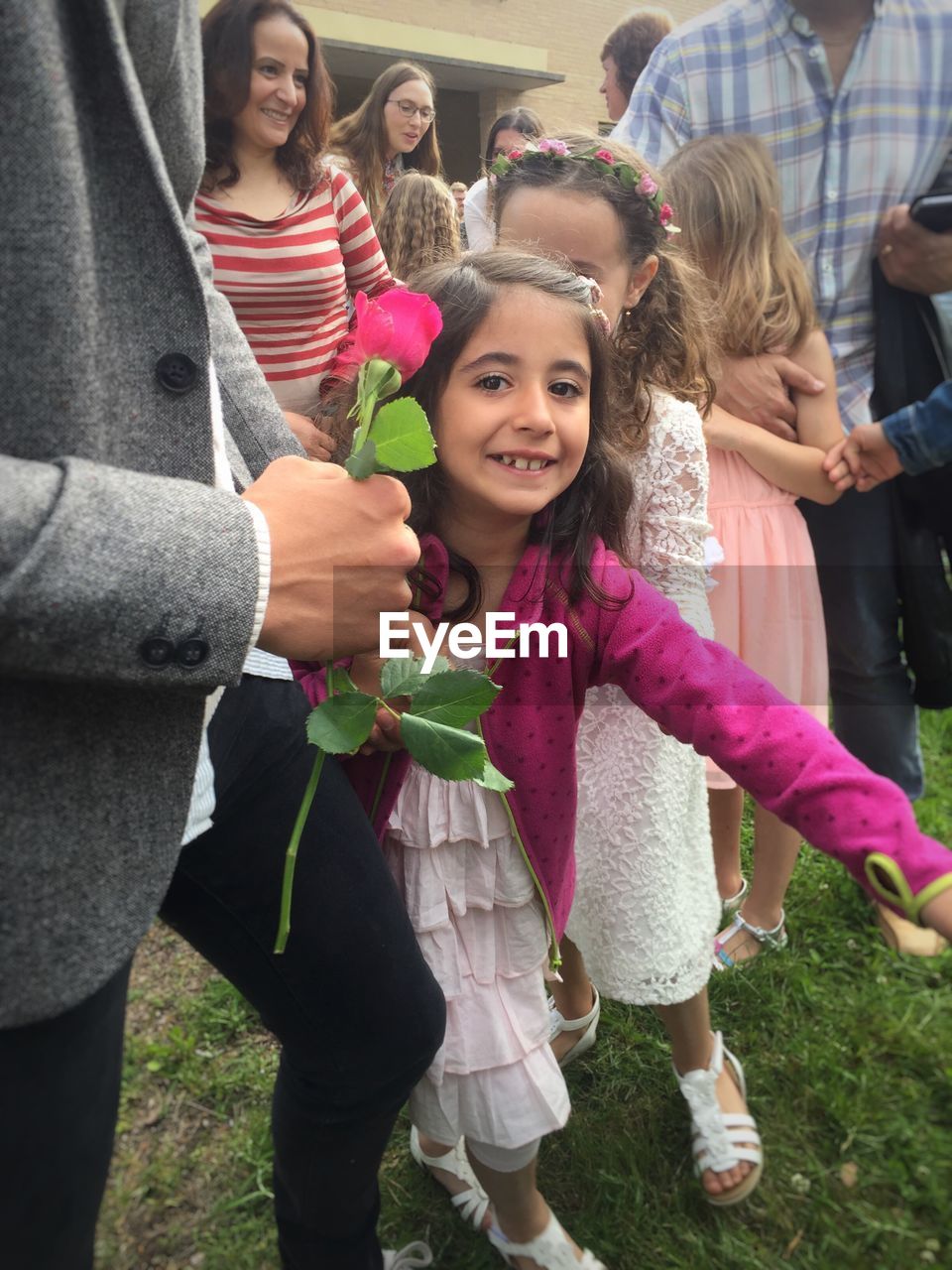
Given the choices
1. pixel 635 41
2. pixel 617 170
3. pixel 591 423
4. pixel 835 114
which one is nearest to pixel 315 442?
pixel 591 423

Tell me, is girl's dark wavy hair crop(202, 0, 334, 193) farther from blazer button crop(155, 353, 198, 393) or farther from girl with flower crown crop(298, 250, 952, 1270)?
blazer button crop(155, 353, 198, 393)

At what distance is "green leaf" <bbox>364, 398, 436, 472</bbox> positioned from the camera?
89cm

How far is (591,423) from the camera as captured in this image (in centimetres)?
149

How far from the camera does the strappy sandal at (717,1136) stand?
170cm

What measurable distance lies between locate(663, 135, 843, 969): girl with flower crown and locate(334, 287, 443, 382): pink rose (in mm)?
1394

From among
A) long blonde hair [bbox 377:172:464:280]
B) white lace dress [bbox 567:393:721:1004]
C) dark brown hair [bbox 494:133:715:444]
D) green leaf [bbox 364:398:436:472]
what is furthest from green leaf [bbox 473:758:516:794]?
long blonde hair [bbox 377:172:464:280]

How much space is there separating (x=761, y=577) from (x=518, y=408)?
1121 millimetres

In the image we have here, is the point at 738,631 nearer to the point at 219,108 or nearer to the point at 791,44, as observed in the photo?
the point at 791,44

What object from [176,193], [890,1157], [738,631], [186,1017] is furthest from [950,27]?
[186,1017]

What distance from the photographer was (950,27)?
7.08 ft

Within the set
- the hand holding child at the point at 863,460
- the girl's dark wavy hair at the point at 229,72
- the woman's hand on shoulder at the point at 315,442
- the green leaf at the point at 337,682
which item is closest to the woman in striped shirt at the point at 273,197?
the girl's dark wavy hair at the point at 229,72

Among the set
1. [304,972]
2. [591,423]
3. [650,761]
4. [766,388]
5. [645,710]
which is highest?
[591,423]

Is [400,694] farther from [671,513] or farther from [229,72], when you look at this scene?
[229,72]

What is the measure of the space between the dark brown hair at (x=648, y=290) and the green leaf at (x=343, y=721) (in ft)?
3.62
